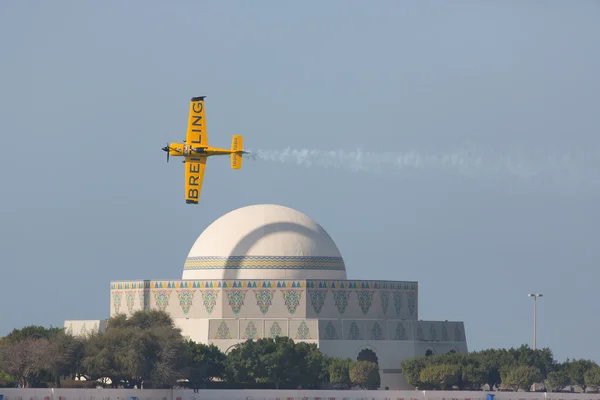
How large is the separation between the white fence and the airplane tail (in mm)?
15130

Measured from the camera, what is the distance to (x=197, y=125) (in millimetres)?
96500

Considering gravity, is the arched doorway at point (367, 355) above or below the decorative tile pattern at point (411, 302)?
below

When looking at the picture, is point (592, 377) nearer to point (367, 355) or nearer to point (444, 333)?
point (444, 333)

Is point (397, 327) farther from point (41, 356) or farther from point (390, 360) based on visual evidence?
point (41, 356)

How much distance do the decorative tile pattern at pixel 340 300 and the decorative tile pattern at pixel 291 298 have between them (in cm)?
269

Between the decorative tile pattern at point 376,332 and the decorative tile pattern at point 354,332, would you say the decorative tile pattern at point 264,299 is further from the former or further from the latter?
the decorative tile pattern at point 376,332

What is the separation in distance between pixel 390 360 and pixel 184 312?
1458 cm

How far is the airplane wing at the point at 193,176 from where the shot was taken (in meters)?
96.1

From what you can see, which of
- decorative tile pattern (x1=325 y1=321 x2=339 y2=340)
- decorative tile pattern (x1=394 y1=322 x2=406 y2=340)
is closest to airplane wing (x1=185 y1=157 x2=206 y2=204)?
decorative tile pattern (x1=325 y1=321 x2=339 y2=340)

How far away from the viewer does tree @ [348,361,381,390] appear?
3802 inches

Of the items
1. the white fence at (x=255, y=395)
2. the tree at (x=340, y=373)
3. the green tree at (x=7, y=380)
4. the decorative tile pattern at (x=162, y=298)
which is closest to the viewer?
the white fence at (x=255, y=395)

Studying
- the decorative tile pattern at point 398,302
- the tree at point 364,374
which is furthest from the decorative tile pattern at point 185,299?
the decorative tile pattern at point 398,302

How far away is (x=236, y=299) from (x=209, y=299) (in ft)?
6.30

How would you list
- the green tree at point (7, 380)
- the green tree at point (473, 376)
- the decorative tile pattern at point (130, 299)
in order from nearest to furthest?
1. the green tree at point (7, 380)
2. the green tree at point (473, 376)
3. the decorative tile pattern at point (130, 299)
